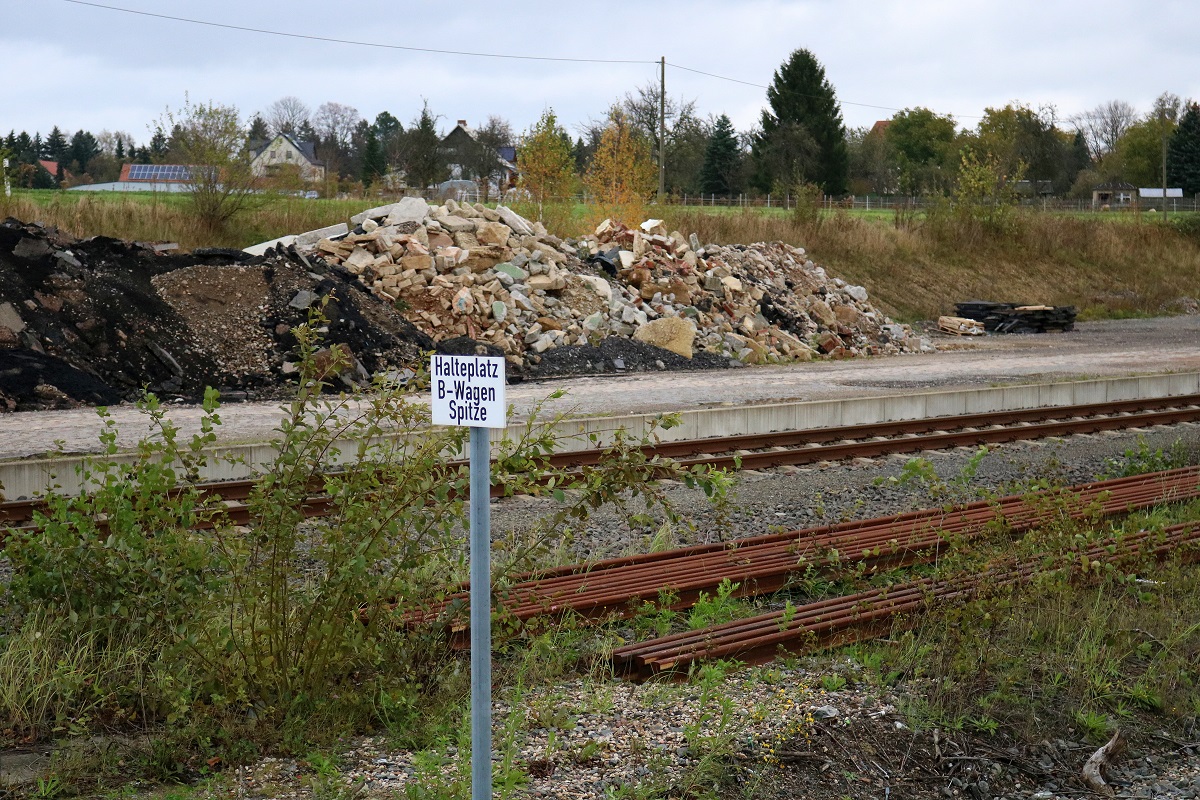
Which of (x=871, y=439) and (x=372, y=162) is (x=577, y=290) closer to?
(x=871, y=439)

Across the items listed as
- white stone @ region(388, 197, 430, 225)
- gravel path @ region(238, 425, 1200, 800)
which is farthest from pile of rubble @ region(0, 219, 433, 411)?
gravel path @ region(238, 425, 1200, 800)

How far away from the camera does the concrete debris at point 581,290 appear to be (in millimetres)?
23547

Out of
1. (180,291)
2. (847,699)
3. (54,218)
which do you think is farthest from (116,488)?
(54,218)

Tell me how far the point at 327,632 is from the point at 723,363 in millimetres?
Answer: 19499

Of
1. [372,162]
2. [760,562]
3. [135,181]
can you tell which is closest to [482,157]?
[372,162]

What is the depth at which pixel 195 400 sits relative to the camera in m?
18.1

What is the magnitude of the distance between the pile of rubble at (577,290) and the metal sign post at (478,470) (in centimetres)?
1850

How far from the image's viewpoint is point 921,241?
152 ft

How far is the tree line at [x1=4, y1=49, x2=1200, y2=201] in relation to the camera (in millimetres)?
42219

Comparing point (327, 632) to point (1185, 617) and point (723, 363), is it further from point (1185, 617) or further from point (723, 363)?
point (723, 363)

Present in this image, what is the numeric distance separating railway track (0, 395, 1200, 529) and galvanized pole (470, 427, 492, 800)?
6.24m

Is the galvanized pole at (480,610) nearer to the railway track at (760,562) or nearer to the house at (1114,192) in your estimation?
the railway track at (760,562)

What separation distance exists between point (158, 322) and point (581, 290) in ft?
30.7

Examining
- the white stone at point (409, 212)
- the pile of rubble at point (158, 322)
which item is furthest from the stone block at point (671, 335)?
the white stone at point (409, 212)
